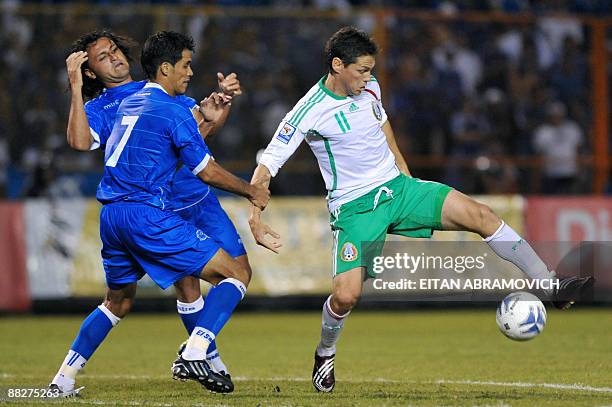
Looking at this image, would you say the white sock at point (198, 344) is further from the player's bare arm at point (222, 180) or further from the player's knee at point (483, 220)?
the player's knee at point (483, 220)

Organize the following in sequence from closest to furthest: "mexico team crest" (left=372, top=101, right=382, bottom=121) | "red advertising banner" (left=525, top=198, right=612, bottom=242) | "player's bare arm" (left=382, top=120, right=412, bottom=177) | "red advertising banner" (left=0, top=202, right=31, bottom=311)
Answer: "mexico team crest" (left=372, top=101, right=382, bottom=121) < "player's bare arm" (left=382, top=120, right=412, bottom=177) < "red advertising banner" (left=0, top=202, right=31, bottom=311) < "red advertising banner" (left=525, top=198, right=612, bottom=242)

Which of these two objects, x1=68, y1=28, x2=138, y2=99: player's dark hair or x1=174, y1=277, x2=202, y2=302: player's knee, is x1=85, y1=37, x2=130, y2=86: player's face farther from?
x1=174, y1=277, x2=202, y2=302: player's knee

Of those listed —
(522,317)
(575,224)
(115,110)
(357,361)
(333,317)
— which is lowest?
(575,224)

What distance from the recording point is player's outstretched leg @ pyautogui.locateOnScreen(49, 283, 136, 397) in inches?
295

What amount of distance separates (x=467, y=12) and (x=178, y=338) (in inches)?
310

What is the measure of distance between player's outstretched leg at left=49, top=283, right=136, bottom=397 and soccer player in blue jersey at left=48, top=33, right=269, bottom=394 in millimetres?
44

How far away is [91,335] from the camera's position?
25.0ft

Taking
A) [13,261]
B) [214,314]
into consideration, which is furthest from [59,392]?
[13,261]

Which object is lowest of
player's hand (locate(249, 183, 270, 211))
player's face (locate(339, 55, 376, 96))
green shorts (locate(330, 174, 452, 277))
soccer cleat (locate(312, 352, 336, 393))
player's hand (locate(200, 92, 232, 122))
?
soccer cleat (locate(312, 352, 336, 393))

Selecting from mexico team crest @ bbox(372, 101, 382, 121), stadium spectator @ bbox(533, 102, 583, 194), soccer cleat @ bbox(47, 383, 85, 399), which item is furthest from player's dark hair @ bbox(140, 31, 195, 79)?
Answer: stadium spectator @ bbox(533, 102, 583, 194)

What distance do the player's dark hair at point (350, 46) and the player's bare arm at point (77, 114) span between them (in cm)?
178

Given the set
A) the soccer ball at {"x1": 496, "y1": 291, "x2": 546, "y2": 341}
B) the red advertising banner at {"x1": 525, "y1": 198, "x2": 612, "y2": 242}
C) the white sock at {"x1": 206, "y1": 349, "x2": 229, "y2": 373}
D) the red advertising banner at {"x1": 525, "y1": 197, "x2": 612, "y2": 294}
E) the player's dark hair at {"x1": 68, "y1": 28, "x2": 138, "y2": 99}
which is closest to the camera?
the soccer ball at {"x1": 496, "y1": 291, "x2": 546, "y2": 341}

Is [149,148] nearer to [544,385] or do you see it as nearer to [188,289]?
[188,289]

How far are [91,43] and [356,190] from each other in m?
2.12
